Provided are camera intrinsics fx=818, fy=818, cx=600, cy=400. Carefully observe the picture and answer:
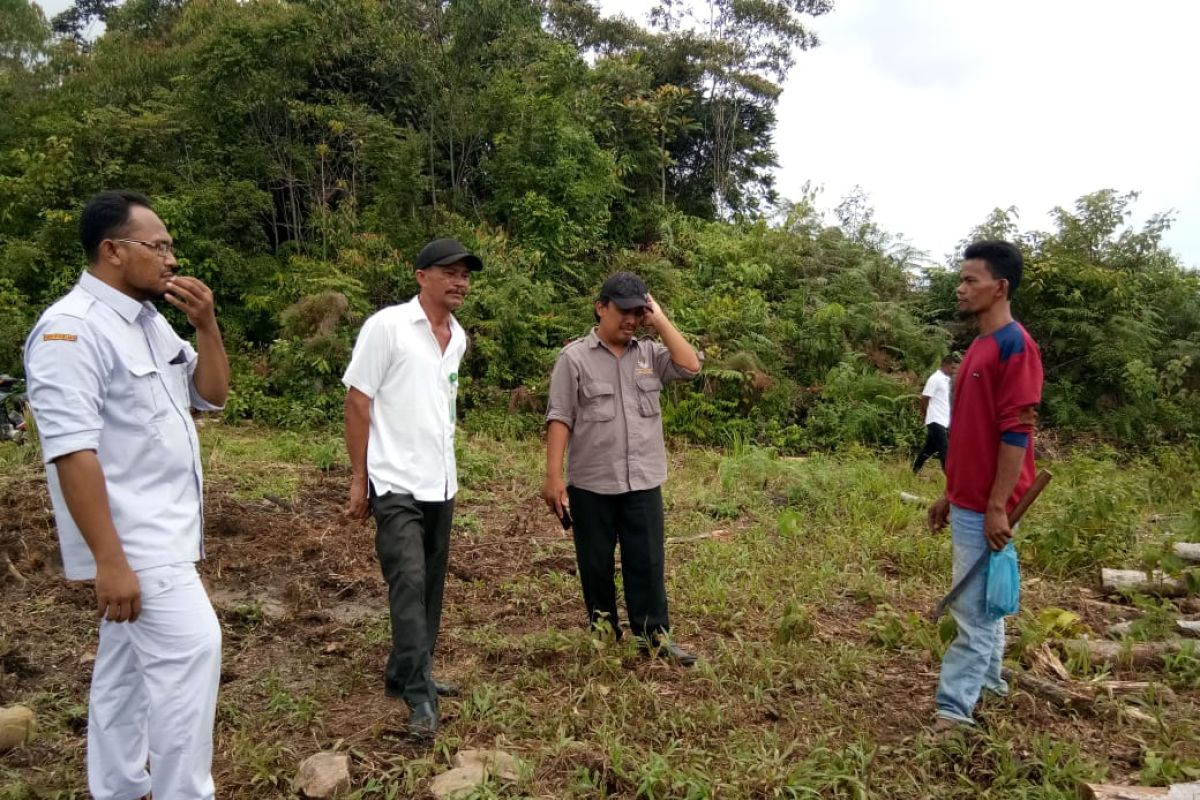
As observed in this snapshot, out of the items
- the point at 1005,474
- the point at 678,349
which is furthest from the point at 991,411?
the point at 678,349

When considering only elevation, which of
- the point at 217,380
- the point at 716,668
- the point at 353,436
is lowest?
the point at 716,668

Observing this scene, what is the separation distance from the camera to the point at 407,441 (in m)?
3.30

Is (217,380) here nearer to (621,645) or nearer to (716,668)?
(621,645)

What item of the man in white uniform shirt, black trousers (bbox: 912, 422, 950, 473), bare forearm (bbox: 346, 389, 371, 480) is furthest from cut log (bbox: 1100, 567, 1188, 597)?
bare forearm (bbox: 346, 389, 371, 480)

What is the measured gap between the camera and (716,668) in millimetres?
3779

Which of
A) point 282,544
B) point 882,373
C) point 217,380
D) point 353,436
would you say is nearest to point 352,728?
point 353,436

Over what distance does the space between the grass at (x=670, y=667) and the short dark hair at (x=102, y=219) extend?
1869 mm

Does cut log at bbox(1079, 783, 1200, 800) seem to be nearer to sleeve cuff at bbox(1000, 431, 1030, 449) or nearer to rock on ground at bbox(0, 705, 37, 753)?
sleeve cuff at bbox(1000, 431, 1030, 449)

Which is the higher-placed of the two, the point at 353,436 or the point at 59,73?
the point at 59,73

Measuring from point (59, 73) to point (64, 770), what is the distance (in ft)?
60.9

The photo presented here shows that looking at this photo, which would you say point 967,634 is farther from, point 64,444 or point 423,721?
point 64,444

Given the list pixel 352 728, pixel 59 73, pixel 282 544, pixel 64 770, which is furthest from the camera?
pixel 59 73

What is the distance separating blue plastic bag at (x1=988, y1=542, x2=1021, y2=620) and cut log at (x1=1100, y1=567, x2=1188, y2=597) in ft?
8.20

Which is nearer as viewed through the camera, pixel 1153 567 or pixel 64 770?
pixel 64 770
